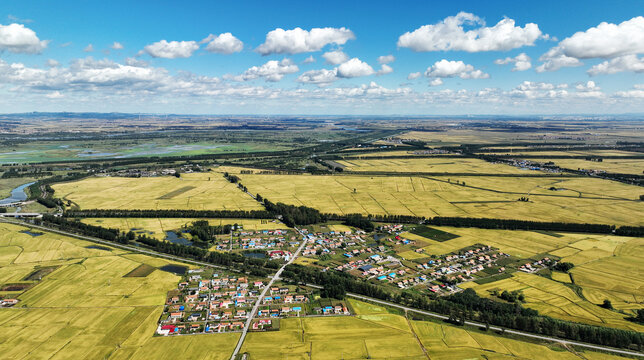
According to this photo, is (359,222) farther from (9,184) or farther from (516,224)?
(9,184)

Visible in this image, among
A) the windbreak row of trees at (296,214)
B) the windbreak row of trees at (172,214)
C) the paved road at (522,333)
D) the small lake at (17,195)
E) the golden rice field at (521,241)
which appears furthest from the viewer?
the small lake at (17,195)

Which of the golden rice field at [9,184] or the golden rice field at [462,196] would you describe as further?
the golden rice field at [9,184]

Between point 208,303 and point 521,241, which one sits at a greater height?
point 521,241

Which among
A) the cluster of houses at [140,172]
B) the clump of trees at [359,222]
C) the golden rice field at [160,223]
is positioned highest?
the cluster of houses at [140,172]

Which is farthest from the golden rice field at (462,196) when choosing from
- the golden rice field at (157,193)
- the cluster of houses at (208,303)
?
the cluster of houses at (208,303)

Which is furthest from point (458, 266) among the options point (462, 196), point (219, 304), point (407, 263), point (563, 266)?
point (462, 196)

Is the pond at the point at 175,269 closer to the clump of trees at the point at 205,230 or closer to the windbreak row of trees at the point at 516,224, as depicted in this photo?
the clump of trees at the point at 205,230

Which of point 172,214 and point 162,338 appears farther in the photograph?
point 172,214

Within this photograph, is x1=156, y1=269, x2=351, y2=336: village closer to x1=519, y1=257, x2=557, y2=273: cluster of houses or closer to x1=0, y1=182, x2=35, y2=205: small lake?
x1=519, y1=257, x2=557, y2=273: cluster of houses
